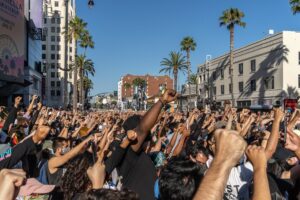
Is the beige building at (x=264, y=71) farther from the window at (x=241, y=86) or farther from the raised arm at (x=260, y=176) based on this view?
the raised arm at (x=260, y=176)

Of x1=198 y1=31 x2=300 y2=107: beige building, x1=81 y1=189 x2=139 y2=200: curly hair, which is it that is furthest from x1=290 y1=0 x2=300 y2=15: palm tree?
x1=81 y1=189 x2=139 y2=200: curly hair

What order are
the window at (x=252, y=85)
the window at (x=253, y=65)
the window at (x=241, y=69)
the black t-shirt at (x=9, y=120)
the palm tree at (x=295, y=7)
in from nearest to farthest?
1. the black t-shirt at (x=9, y=120)
2. the palm tree at (x=295, y=7)
3. the window at (x=253, y=65)
4. the window at (x=252, y=85)
5. the window at (x=241, y=69)

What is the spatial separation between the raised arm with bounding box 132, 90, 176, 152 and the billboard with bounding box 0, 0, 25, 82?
30655 mm

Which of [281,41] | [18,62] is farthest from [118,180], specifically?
[281,41]

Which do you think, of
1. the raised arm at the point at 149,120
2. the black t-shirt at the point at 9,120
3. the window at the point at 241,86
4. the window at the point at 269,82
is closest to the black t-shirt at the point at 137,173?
the raised arm at the point at 149,120

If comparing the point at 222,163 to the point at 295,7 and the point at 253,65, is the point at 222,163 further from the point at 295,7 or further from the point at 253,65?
the point at 253,65

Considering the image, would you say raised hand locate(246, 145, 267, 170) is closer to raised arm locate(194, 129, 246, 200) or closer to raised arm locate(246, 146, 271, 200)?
raised arm locate(246, 146, 271, 200)

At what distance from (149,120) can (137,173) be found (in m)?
0.55

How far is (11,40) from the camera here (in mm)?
34656

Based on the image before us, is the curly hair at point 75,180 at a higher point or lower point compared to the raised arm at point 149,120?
lower

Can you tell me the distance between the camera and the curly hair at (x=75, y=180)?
3.23 meters

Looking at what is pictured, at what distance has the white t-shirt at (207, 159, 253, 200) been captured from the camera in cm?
399

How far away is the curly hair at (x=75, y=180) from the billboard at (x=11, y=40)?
30839mm

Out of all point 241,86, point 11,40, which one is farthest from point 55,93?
point 11,40
